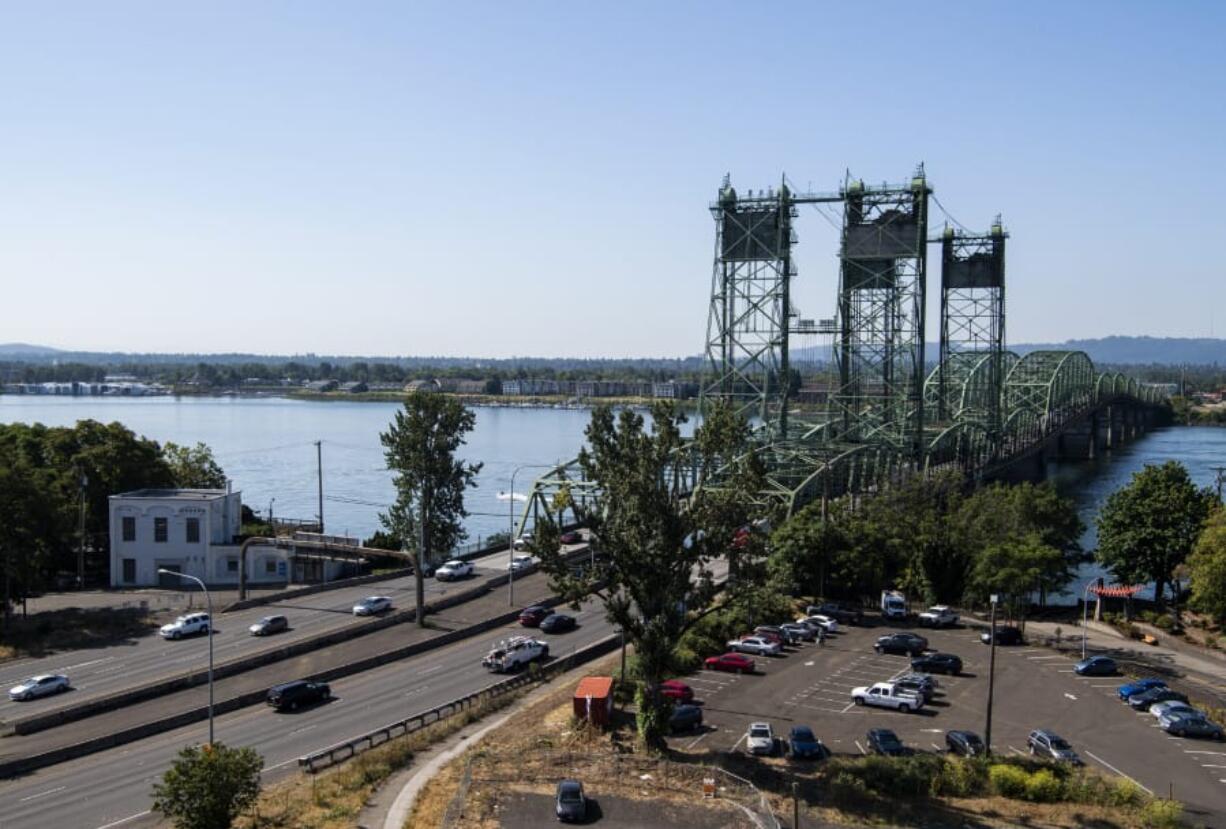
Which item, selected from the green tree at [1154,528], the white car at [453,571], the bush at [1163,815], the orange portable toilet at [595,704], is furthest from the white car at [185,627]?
the green tree at [1154,528]

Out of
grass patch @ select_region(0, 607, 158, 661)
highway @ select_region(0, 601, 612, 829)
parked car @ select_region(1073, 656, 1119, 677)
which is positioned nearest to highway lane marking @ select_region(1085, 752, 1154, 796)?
parked car @ select_region(1073, 656, 1119, 677)

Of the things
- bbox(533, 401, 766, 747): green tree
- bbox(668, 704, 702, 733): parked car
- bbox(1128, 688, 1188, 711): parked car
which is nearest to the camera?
→ bbox(533, 401, 766, 747): green tree

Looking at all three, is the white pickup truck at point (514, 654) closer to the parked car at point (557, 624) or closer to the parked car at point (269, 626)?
the parked car at point (557, 624)

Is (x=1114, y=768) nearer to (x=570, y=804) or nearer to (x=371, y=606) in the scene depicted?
(x=570, y=804)

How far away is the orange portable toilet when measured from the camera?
33531 millimetres

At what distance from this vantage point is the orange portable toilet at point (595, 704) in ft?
110

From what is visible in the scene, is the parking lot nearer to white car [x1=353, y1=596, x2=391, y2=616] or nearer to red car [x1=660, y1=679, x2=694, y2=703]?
red car [x1=660, y1=679, x2=694, y2=703]

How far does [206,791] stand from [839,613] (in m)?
32.2

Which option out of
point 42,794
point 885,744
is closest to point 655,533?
point 885,744

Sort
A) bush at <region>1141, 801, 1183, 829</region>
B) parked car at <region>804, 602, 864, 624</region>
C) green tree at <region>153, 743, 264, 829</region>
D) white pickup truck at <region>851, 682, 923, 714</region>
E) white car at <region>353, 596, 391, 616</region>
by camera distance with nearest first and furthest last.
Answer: green tree at <region>153, 743, 264, 829</region> < bush at <region>1141, 801, 1183, 829</region> < white pickup truck at <region>851, 682, 923, 714</region> < parked car at <region>804, 602, 864, 624</region> < white car at <region>353, 596, 391, 616</region>

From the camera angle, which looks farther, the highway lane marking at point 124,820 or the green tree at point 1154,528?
the green tree at point 1154,528

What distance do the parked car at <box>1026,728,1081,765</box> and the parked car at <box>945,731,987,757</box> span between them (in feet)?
5.35

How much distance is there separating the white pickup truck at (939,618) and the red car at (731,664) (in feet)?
40.1

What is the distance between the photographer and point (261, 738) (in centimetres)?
3459
